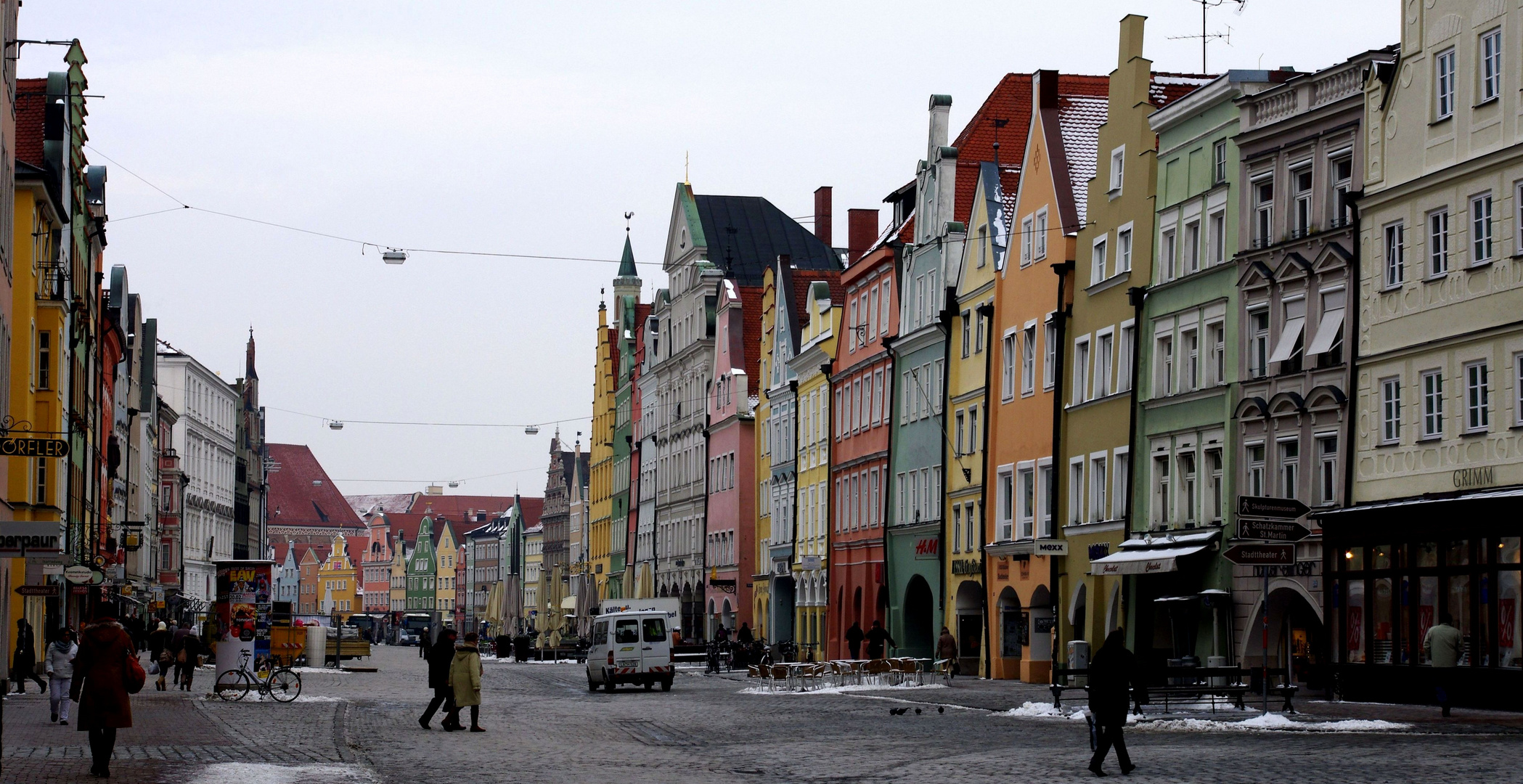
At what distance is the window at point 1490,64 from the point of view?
35031 mm

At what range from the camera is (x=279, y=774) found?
70.7 feet

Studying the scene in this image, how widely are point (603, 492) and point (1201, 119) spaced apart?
81.3 metres

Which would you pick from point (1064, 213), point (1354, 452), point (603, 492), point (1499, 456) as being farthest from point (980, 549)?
point (603, 492)

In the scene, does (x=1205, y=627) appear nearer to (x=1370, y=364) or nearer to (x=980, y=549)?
(x=1370, y=364)

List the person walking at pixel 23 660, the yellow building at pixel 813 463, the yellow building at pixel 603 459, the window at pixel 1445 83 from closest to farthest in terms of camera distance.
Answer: the window at pixel 1445 83 < the person walking at pixel 23 660 < the yellow building at pixel 813 463 < the yellow building at pixel 603 459

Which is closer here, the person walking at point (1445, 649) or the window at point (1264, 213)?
the person walking at point (1445, 649)

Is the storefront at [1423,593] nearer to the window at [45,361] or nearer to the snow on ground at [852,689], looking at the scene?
the snow on ground at [852,689]

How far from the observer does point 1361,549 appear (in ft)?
124

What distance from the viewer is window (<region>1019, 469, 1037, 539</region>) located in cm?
5428

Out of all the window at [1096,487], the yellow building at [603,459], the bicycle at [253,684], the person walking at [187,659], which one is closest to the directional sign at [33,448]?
the bicycle at [253,684]

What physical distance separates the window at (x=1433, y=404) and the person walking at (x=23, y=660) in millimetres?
27052

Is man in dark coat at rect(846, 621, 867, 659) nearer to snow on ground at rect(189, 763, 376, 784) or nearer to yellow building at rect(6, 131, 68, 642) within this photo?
yellow building at rect(6, 131, 68, 642)

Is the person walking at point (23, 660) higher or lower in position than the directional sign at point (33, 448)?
lower

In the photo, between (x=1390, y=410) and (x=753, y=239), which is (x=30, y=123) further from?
(x=753, y=239)
